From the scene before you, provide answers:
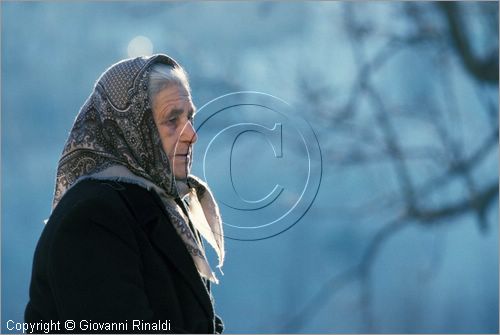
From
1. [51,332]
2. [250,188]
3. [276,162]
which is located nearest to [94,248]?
[51,332]

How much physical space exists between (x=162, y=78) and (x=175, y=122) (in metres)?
0.10

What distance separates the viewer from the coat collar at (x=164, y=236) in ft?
5.66

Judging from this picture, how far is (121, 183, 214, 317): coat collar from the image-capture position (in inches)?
67.9

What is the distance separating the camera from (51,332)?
164 centimetres

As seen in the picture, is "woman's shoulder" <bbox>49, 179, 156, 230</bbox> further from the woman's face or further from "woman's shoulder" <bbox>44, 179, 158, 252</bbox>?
the woman's face

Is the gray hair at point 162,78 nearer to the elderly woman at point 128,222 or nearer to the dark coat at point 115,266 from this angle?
the elderly woman at point 128,222

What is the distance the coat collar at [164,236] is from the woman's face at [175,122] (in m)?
0.11

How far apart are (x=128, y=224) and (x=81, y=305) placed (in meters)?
0.20

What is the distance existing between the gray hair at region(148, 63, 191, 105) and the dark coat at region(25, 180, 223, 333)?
23 cm

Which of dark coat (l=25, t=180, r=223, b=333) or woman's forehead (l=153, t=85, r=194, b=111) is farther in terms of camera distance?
woman's forehead (l=153, t=85, r=194, b=111)

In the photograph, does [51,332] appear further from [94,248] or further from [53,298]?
[94,248]

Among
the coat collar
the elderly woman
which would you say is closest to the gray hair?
the elderly woman

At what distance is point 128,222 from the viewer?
167cm

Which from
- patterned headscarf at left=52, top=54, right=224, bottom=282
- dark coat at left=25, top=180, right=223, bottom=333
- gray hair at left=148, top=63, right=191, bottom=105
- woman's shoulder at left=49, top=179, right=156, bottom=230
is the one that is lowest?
dark coat at left=25, top=180, right=223, bottom=333
